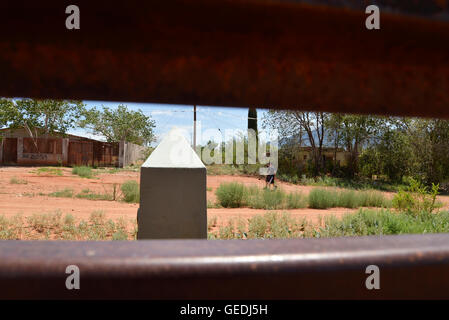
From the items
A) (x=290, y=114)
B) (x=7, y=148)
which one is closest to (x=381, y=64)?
(x=290, y=114)

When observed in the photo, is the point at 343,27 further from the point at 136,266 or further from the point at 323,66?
the point at 136,266

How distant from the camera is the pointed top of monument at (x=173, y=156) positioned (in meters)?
4.26

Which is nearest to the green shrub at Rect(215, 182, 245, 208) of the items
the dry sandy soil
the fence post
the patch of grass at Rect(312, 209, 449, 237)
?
the dry sandy soil

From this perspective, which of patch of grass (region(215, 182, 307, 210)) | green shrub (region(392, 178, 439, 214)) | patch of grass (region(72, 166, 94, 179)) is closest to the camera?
green shrub (region(392, 178, 439, 214))

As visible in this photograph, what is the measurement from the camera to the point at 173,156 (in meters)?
4.50

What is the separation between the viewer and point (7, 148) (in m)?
23.6

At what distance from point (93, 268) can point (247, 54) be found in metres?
0.66

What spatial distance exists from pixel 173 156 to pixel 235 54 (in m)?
3.73

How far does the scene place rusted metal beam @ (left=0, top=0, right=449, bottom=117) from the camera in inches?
29.1

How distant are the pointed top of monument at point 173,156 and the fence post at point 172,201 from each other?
4 centimetres

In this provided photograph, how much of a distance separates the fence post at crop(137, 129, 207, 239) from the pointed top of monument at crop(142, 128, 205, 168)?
38 millimetres

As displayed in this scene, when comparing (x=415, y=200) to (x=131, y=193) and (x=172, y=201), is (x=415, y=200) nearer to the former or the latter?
(x=172, y=201)

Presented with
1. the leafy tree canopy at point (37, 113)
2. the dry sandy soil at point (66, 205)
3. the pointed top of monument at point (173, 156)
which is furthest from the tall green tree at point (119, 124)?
the pointed top of monument at point (173, 156)

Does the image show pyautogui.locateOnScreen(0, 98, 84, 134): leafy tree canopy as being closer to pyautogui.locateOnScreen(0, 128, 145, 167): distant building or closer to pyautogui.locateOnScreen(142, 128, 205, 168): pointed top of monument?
pyautogui.locateOnScreen(0, 128, 145, 167): distant building
